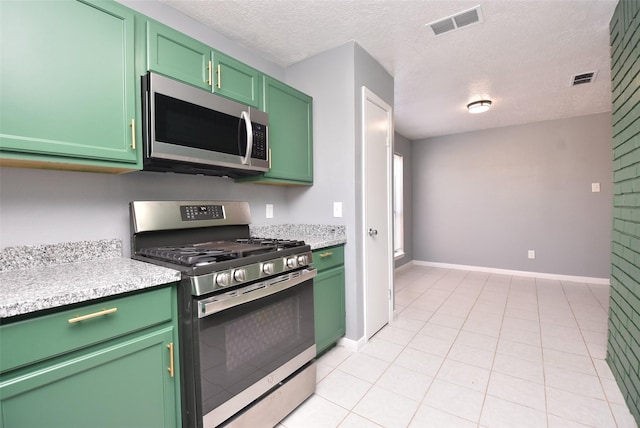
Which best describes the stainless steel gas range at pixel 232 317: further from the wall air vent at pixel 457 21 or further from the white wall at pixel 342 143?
the wall air vent at pixel 457 21

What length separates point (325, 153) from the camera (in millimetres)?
2475

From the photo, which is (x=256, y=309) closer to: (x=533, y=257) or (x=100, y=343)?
(x=100, y=343)

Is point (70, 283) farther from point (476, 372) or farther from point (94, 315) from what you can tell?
point (476, 372)

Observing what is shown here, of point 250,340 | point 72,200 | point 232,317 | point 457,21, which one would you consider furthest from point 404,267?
point 72,200

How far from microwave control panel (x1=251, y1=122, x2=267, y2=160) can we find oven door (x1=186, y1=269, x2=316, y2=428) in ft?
2.72

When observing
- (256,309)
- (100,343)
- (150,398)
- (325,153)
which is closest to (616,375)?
(256,309)

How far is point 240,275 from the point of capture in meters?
1.35

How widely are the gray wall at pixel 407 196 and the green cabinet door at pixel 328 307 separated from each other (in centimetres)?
303

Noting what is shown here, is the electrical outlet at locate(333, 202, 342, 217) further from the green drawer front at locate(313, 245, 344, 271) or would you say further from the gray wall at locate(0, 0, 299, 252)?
the gray wall at locate(0, 0, 299, 252)

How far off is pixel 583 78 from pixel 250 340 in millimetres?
3910

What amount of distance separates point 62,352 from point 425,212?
5.36 metres

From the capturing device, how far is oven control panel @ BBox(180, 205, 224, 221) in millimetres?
1827

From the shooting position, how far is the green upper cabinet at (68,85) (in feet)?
3.65

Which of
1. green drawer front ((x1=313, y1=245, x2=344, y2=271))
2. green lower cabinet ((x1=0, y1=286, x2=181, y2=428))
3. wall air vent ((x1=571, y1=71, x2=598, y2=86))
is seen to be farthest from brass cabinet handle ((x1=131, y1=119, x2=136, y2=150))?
wall air vent ((x1=571, y1=71, x2=598, y2=86))
